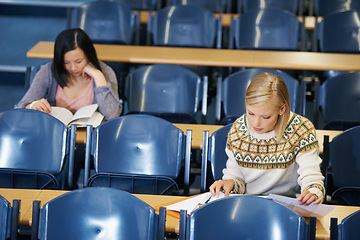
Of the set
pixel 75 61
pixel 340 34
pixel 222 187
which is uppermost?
pixel 340 34

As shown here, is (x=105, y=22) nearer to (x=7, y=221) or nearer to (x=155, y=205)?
(x=155, y=205)

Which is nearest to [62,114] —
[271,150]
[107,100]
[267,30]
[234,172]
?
[107,100]

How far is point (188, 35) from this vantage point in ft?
14.4

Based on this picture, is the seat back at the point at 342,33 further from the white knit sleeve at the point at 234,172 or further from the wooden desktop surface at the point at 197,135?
the white knit sleeve at the point at 234,172

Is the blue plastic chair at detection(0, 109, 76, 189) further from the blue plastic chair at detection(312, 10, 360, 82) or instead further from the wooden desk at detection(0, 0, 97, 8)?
the wooden desk at detection(0, 0, 97, 8)

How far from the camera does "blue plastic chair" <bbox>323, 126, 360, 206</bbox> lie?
2701mm

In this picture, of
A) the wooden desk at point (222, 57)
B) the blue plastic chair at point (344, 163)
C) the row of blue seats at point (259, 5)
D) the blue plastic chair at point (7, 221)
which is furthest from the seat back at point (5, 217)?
the row of blue seats at point (259, 5)

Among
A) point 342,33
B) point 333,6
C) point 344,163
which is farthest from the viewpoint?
point 333,6

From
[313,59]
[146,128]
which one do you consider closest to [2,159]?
[146,128]

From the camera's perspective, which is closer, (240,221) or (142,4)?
(240,221)

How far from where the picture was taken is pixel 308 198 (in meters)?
2.08

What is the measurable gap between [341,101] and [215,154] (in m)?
1.13

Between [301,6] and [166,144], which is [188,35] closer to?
[301,6]

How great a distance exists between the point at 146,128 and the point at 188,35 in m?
1.76
